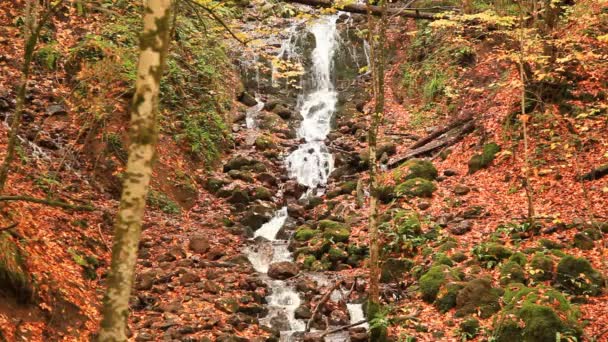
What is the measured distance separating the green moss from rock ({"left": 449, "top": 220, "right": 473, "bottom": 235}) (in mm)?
1539

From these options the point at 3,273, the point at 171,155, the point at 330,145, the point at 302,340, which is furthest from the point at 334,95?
the point at 3,273

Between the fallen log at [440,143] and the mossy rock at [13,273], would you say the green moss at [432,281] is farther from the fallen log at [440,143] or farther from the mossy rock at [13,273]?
the mossy rock at [13,273]

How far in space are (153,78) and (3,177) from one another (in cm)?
324

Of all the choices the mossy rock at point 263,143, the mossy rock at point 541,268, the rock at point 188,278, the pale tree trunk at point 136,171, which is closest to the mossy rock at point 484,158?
the mossy rock at point 541,268

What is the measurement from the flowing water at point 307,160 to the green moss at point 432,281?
1.46 m

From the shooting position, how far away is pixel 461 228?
39.9 ft

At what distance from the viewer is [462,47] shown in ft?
66.9

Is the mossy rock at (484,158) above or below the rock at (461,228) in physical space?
above

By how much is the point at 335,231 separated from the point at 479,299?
5.04m

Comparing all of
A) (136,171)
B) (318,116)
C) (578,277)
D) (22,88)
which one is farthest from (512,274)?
(318,116)

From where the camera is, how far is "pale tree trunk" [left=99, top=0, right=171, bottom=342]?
3883 mm

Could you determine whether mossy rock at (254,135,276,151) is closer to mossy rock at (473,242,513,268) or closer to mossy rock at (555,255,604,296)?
mossy rock at (473,242,513,268)

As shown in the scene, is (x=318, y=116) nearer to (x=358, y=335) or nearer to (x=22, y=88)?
(x=358, y=335)

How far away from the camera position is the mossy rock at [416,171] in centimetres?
1543
